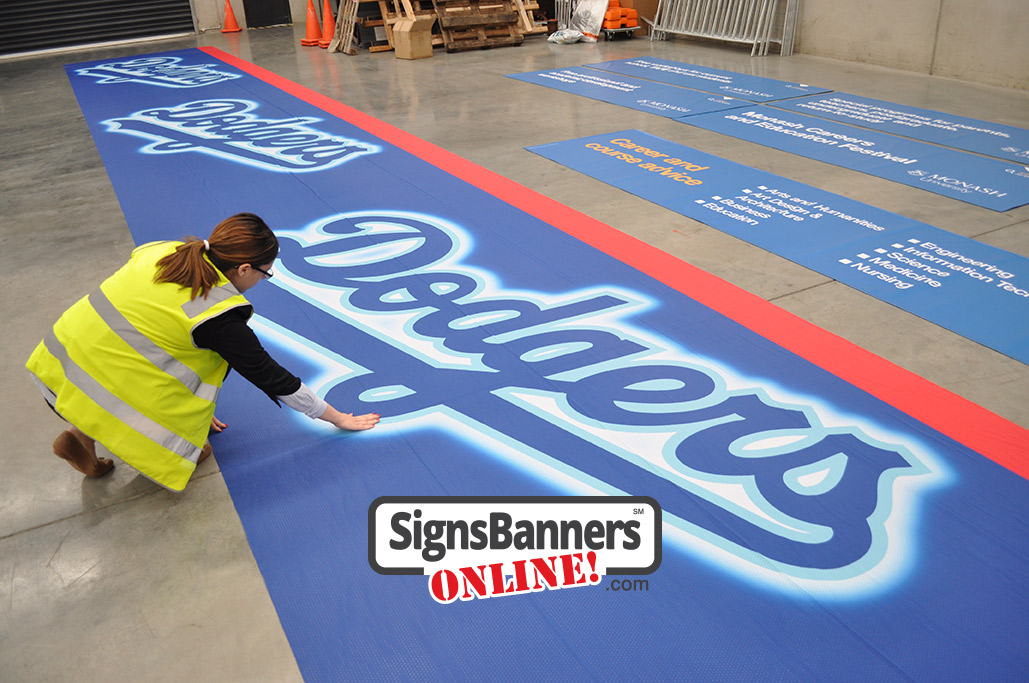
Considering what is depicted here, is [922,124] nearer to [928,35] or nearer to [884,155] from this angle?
[884,155]

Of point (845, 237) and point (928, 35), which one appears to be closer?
point (845, 237)

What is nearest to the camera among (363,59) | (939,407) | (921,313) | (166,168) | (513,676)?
(513,676)

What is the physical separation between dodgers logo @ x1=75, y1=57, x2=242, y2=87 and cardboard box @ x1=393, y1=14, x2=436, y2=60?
Result: 8.67 feet

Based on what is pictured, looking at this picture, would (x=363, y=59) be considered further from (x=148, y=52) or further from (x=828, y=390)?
(x=828, y=390)

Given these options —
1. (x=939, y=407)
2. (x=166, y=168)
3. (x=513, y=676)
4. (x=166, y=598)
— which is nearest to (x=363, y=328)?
(x=166, y=598)

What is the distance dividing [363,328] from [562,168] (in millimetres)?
3254

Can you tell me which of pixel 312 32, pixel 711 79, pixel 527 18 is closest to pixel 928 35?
pixel 711 79

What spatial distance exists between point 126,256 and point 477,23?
31.4 feet

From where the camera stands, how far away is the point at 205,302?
282 centimetres

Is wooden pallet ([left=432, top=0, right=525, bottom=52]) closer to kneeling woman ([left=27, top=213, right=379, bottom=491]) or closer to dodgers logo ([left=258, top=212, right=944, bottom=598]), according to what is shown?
dodgers logo ([left=258, top=212, right=944, bottom=598])

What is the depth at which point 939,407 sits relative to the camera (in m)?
3.59

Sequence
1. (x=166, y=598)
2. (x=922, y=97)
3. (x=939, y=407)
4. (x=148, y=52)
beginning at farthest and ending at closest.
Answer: (x=148, y=52), (x=922, y=97), (x=939, y=407), (x=166, y=598)

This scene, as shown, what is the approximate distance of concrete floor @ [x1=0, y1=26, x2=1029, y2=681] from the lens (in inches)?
102

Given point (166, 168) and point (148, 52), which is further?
point (148, 52)
